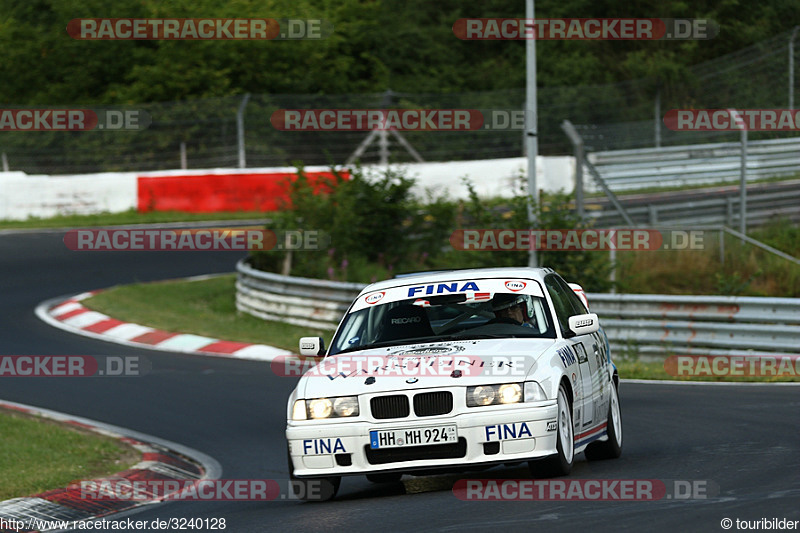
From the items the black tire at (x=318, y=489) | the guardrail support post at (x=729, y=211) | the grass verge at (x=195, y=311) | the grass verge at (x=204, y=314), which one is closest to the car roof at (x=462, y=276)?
the black tire at (x=318, y=489)

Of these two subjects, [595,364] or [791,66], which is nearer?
[595,364]

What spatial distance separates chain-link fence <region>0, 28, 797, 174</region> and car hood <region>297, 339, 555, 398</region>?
20591 mm

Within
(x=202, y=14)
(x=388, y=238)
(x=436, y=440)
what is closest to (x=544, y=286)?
(x=436, y=440)

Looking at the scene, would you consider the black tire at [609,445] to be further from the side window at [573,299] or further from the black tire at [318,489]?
the black tire at [318,489]

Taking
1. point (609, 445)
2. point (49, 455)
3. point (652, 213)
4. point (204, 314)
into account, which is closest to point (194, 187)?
point (204, 314)

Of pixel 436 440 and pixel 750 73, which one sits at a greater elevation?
pixel 750 73

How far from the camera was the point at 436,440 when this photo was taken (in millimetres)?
7766

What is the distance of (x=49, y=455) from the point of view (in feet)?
33.3

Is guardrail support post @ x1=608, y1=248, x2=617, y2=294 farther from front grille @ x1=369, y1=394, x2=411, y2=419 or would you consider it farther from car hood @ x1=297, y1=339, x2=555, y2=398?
front grille @ x1=369, y1=394, x2=411, y2=419

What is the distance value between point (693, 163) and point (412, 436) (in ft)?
49.1

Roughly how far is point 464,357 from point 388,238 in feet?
43.3

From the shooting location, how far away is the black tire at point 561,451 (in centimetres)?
789

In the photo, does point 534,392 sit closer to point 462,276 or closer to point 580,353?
point 580,353

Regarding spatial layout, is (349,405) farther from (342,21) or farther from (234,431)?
(342,21)
